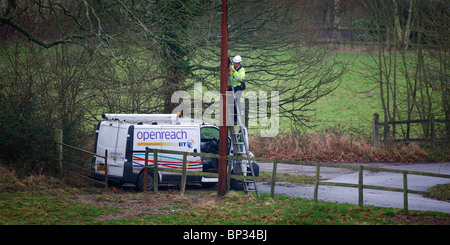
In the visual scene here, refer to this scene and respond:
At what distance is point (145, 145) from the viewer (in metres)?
14.8

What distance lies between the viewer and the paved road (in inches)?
526

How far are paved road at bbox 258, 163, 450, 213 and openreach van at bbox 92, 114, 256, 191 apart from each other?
2489mm

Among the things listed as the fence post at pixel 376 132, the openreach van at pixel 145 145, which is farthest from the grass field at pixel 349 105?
the openreach van at pixel 145 145

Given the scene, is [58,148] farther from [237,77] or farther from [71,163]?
[237,77]

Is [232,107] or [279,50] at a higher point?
[279,50]

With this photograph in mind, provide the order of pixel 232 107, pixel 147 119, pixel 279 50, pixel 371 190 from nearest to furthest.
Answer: pixel 232 107 → pixel 147 119 → pixel 371 190 → pixel 279 50

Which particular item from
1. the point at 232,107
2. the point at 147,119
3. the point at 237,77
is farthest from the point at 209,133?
the point at 237,77

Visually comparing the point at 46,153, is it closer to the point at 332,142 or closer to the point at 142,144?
the point at 142,144

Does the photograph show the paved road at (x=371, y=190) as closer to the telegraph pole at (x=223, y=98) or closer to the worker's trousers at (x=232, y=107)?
the telegraph pole at (x=223, y=98)

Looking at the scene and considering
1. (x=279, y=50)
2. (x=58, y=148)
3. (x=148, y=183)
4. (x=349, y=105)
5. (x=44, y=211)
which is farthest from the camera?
(x=349, y=105)

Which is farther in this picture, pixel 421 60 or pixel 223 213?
pixel 421 60

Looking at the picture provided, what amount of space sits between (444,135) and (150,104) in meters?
14.5

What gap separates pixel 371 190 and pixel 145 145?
296 inches

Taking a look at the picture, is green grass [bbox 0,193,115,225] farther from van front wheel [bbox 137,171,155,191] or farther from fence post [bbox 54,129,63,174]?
van front wheel [bbox 137,171,155,191]
